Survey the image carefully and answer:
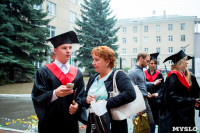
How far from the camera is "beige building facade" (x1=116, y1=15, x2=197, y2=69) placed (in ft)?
149

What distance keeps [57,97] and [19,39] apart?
15.9 metres

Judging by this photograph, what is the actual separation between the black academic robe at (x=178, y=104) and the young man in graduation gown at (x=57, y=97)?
160 centimetres

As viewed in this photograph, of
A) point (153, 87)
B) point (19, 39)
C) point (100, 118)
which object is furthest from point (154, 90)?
point (19, 39)

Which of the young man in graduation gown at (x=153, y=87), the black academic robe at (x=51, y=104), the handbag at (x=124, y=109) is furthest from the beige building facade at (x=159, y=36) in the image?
the black academic robe at (x=51, y=104)

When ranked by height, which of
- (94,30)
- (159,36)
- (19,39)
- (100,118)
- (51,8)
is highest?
(51,8)

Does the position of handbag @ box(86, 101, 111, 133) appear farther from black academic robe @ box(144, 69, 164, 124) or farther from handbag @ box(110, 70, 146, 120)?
black academic robe @ box(144, 69, 164, 124)

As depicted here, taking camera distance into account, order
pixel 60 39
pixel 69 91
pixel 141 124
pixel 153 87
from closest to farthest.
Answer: pixel 69 91 < pixel 60 39 < pixel 141 124 < pixel 153 87

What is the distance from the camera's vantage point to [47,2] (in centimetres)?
2495

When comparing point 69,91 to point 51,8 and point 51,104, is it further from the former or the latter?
point 51,8

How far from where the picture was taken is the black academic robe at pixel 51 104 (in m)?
2.37

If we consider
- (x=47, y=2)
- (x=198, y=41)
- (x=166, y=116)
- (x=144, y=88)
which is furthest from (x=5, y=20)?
(x=198, y=41)

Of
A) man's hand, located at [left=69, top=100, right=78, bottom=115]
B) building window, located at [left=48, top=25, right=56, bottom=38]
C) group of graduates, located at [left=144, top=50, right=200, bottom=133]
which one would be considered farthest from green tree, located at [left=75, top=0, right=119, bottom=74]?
man's hand, located at [left=69, top=100, right=78, bottom=115]

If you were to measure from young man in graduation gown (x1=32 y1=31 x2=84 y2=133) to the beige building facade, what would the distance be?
4531 centimetres

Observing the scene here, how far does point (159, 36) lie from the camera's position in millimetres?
47906
